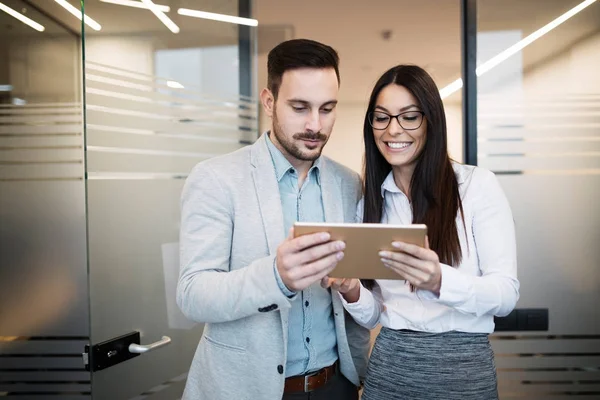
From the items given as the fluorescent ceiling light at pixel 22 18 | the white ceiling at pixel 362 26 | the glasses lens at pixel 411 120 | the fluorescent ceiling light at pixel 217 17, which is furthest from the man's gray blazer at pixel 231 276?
the fluorescent ceiling light at pixel 22 18

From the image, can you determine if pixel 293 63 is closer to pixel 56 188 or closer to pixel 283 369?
pixel 283 369

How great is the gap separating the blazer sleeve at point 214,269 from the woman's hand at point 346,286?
0.77 feet

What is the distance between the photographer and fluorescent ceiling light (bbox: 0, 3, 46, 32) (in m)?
3.17

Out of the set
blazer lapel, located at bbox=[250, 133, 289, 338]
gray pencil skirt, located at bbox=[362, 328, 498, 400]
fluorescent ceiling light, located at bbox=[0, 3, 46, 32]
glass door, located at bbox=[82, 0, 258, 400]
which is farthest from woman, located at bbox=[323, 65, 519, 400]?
fluorescent ceiling light, located at bbox=[0, 3, 46, 32]

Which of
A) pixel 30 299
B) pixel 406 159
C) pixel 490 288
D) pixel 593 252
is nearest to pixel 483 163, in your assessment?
pixel 593 252

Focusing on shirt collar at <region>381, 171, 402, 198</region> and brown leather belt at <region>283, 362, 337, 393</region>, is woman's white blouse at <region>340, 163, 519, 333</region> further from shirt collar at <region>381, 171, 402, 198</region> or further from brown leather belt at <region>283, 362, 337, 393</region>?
brown leather belt at <region>283, 362, 337, 393</region>

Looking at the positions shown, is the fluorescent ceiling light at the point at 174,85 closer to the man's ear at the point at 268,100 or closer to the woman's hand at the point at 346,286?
the man's ear at the point at 268,100

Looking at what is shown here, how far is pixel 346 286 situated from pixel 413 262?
38 centimetres

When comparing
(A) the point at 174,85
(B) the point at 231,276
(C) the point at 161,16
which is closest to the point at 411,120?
(B) the point at 231,276

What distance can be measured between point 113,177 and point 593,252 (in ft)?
7.87

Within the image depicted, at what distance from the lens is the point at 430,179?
1.83 metres

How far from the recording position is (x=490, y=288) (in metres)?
1.57

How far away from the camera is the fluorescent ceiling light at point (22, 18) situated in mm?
3169

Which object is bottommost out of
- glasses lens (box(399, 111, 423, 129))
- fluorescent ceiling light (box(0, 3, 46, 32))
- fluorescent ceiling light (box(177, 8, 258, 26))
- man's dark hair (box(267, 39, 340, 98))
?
glasses lens (box(399, 111, 423, 129))
